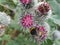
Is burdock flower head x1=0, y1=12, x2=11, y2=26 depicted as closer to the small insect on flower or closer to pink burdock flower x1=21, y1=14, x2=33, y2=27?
pink burdock flower x1=21, y1=14, x2=33, y2=27

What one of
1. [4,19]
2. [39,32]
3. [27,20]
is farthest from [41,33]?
[4,19]

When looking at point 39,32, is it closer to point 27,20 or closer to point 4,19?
point 27,20

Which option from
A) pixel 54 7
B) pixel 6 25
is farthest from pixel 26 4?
pixel 54 7

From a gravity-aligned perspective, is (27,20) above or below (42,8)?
below

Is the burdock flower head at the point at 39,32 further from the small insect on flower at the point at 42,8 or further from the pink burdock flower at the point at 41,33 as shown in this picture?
the small insect on flower at the point at 42,8

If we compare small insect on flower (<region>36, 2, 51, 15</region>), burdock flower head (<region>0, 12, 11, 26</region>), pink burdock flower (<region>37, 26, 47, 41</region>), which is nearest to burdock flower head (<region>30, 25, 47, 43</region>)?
pink burdock flower (<region>37, 26, 47, 41</region>)

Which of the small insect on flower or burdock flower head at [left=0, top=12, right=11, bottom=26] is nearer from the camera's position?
the small insect on flower

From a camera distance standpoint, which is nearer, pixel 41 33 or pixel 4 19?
pixel 41 33

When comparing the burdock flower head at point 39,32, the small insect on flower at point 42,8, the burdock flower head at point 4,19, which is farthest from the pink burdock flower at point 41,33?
the burdock flower head at point 4,19

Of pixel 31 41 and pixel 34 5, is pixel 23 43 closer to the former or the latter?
pixel 31 41
